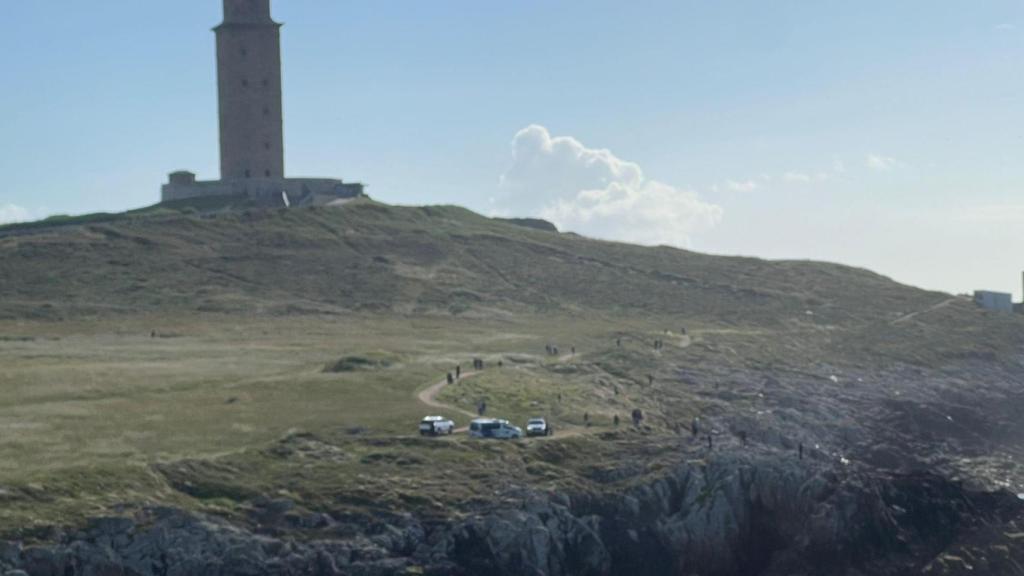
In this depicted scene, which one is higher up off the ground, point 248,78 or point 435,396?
point 248,78

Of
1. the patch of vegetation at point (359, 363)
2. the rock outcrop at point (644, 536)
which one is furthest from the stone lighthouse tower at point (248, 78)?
the rock outcrop at point (644, 536)

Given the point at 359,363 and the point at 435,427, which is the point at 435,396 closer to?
the point at 359,363

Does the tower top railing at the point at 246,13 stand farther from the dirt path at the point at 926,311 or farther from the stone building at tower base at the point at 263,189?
the dirt path at the point at 926,311

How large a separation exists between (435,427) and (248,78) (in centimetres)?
6471

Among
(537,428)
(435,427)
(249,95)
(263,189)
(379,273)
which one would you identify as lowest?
(537,428)

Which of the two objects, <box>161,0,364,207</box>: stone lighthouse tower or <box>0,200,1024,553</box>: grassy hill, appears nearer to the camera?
<box>0,200,1024,553</box>: grassy hill

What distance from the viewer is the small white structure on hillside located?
12281 centimetres

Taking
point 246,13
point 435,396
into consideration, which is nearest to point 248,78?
point 246,13

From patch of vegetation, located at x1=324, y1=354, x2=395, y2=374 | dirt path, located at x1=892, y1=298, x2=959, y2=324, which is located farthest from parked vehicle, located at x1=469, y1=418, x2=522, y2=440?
dirt path, located at x1=892, y1=298, x2=959, y2=324

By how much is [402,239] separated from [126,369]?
48035 millimetres

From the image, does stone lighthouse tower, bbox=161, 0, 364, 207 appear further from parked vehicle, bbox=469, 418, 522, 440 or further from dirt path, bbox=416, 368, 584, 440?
parked vehicle, bbox=469, 418, 522, 440

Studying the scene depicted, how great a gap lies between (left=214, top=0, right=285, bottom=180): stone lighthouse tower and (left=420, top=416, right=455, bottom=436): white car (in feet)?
206

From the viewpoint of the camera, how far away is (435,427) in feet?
202

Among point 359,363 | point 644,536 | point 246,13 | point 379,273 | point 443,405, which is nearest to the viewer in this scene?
point 644,536
